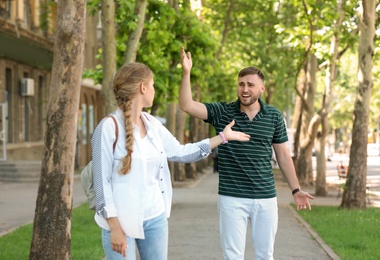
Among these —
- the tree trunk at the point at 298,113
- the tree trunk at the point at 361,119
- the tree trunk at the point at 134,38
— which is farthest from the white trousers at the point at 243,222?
the tree trunk at the point at 298,113

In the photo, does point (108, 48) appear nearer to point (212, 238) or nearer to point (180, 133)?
point (212, 238)

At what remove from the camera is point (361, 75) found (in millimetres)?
20766

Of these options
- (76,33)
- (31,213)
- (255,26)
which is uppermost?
(255,26)

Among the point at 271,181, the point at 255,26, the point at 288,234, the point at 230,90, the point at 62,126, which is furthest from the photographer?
the point at 230,90

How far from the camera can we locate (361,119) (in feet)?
67.4

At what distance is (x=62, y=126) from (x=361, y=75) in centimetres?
1208

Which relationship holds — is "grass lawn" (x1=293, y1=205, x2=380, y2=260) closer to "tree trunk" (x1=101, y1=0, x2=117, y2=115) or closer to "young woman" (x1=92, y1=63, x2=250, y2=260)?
"tree trunk" (x1=101, y1=0, x2=117, y2=115)

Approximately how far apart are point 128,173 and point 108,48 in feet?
41.9

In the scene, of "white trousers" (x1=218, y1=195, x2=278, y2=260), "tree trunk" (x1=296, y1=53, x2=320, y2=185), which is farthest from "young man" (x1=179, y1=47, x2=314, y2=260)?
"tree trunk" (x1=296, y1=53, x2=320, y2=185)

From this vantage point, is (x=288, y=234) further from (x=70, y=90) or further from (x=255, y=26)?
(x=255, y=26)

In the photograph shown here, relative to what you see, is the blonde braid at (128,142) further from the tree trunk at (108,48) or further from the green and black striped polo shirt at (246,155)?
the tree trunk at (108,48)

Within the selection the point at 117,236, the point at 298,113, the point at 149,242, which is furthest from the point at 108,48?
the point at 298,113

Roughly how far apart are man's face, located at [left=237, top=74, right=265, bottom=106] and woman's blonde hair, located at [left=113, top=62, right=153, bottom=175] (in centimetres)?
188

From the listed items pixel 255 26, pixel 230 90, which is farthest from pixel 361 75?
pixel 230 90
